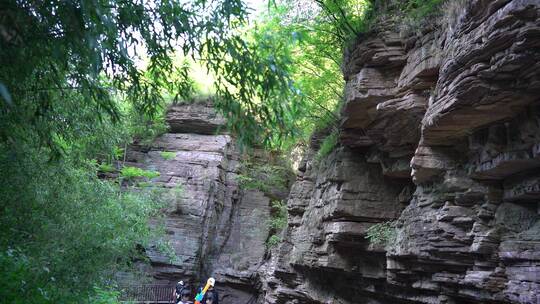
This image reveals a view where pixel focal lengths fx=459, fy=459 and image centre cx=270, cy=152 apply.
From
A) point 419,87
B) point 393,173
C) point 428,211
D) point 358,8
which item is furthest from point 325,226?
point 358,8

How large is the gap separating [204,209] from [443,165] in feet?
47.3

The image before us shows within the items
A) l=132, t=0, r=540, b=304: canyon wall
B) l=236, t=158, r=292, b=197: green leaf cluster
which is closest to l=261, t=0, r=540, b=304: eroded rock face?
l=132, t=0, r=540, b=304: canyon wall

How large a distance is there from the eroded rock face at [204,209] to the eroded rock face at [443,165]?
9.10 meters

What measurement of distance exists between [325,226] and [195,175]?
36.4 ft

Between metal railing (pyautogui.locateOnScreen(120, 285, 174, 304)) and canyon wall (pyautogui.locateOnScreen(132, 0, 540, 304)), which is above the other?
canyon wall (pyautogui.locateOnScreen(132, 0, 540, 304))

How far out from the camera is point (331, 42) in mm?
10938

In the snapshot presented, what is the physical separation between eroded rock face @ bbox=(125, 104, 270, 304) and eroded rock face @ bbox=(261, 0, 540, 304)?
358 inches

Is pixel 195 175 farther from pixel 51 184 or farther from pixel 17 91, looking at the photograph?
pixel 17 91

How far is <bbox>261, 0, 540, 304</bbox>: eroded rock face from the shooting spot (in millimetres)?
5324

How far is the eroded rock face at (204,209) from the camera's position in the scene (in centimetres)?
1898

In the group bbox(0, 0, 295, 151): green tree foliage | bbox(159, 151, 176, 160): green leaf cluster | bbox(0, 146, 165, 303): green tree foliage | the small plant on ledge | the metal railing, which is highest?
bbox(159, 151, 176, 160): green leaf cluster

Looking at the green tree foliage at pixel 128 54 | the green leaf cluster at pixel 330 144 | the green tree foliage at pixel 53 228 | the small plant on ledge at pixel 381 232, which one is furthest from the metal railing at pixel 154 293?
the green tree foliage at pixel 128 54

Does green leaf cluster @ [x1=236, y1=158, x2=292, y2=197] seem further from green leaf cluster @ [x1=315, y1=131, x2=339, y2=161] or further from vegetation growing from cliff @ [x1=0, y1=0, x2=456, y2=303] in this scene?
green leaf cluster @ [x1=315, y1=131, x2=339, y2=161]

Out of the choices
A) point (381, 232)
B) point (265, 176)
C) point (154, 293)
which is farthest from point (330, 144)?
point (154, 293)
